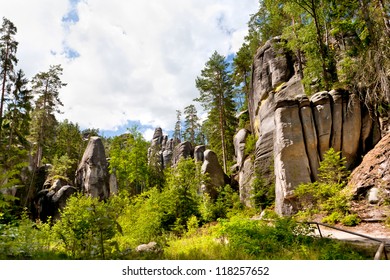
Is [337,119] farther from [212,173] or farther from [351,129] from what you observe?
[212,173]

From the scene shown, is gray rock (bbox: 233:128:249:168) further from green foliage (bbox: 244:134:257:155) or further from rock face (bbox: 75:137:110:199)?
rock face (bbox: 75:137:110:199)

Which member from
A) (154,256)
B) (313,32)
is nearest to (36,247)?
(154,256)

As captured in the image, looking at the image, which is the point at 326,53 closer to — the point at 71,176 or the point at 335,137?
the point at 335,137

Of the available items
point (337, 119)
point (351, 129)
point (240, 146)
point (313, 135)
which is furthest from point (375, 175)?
point (240, 146)

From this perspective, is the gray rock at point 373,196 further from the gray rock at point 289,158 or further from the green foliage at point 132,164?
the green foliage at point 132,164

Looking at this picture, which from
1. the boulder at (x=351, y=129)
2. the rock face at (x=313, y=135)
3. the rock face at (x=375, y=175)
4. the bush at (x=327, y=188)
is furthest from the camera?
the boulder at (x=351, y=129)

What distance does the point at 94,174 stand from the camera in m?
28.1


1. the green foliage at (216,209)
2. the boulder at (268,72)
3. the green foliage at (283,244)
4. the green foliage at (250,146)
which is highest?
the boulder at (268,72)

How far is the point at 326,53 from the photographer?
1741cm

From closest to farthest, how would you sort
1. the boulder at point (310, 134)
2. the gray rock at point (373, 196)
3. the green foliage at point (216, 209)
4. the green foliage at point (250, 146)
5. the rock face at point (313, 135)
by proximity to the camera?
the gray rock at point (373, 196) < the rock face at point (313, 135) < the boulder at point (310, 134) < the green foliage at point (216, 209) < the green foliage at point (250, 146)

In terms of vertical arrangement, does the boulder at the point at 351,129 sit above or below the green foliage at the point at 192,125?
below

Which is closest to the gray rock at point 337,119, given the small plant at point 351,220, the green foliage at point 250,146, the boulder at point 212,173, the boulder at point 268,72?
the small plant at point 351,220

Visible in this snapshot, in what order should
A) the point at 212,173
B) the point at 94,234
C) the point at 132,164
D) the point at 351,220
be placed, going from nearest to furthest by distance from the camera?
1. the point at 94,234
2. the point at 351,220
3. the point at 212,173
4. the point at 132,164

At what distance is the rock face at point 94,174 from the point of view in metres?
27.9
